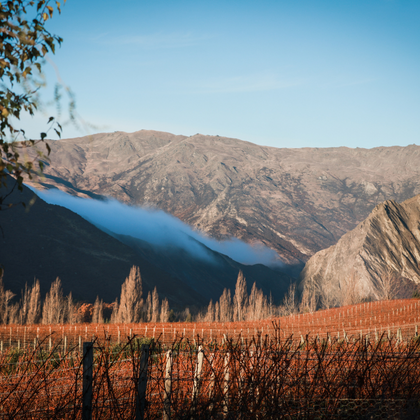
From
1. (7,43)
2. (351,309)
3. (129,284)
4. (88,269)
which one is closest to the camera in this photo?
(7,43)

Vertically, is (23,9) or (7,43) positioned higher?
(23,9)

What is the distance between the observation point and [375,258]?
156m

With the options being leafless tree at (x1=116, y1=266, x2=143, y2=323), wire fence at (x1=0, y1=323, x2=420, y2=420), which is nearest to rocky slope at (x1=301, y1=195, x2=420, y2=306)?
leafless tree at (x1=116, y1=266, x2=143, y2=323)

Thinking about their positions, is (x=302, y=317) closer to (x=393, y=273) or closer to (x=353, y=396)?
(x=353, y=396)

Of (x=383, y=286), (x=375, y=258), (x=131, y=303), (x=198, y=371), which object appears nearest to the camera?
(x=198, y=371)

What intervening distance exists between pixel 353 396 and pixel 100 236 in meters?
169

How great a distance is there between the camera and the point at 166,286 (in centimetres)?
16788

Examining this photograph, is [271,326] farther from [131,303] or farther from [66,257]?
[66,257]

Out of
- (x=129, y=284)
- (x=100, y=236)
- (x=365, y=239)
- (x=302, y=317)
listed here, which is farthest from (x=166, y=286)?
(x=302, y=317)

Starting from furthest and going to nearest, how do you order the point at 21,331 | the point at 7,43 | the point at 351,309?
the point at 351,309
the point at 21,331
the point at 7,43

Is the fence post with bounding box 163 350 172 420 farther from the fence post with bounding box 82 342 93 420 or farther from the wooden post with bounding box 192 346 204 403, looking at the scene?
the fence post with bounding box 82 342 93 420

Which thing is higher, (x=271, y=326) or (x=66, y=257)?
(x=66, y=257)

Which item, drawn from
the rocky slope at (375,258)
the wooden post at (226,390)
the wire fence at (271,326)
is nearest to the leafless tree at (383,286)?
the rocky slope at (375,258)

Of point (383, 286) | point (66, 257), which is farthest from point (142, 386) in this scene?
point (66, 257)
